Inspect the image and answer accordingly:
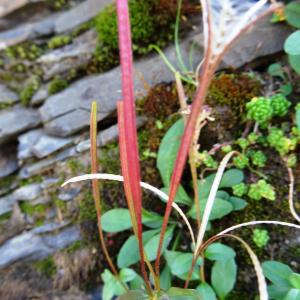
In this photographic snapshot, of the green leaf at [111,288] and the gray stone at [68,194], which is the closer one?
the green leaf at [111,288]

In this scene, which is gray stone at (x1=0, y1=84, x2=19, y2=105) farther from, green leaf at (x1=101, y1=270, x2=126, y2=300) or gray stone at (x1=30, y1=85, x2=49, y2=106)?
green leaf at (x1=101, y1=270, x2=126, y2=300)

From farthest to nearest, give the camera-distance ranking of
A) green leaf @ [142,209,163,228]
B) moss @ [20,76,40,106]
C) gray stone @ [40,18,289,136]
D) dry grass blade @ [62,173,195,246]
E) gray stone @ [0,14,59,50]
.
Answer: gray stone @ [0,14,59,50]
moss @ [20,76,40,106]
gray stone @ [40,18,289,136]
green leaf @ [142,209,163,228]
dry grass blade @ [62,173,195,246]

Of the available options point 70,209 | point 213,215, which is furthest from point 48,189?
point 213,215

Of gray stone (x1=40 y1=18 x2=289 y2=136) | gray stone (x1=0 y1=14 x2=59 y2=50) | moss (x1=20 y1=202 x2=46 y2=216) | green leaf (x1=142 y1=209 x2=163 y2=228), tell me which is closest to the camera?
green leaf (x1=142 y1=209 x2=163 y2=228)

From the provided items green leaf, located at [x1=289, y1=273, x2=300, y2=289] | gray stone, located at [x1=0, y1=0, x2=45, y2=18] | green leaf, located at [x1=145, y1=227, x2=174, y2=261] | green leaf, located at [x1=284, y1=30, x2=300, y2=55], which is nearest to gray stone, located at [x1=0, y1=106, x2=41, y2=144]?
gray stone, located at [x1=0, y1=0, x2=45, y2=18]

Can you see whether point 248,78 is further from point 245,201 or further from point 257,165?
point 245,201

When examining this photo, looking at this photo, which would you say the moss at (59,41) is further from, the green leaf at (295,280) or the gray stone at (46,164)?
the green leaf at (295,280)

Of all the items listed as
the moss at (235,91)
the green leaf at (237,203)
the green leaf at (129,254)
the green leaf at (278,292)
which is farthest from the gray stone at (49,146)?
the green leaf at (278,292)
